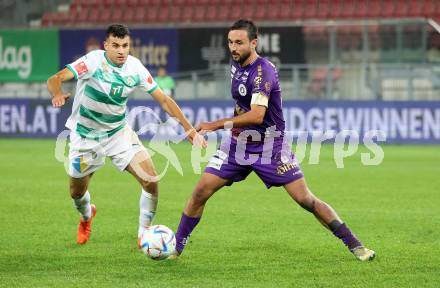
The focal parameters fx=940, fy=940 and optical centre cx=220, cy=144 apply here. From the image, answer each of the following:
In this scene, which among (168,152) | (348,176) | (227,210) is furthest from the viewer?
(168,152)

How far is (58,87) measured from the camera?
27.5 feet

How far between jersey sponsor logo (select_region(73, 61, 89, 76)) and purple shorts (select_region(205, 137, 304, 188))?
155cm

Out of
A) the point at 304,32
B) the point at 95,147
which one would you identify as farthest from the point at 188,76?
the point at 95,147

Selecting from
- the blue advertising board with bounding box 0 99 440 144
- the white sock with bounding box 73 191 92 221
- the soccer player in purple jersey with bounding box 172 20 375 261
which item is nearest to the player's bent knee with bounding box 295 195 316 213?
the soccer player in purple jersey with bounding box 172 20 375 261

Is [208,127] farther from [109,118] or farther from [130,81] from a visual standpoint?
[109,118]

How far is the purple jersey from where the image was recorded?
8.17 m

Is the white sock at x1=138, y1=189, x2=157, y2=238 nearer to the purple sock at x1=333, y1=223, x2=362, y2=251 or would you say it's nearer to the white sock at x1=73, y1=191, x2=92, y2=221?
the white sock at x1=73, y1=191, x2=92, y2=221

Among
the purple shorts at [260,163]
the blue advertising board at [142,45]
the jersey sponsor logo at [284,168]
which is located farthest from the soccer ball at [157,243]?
the blue advertising board at [142,45]

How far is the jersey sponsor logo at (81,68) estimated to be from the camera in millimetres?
8859

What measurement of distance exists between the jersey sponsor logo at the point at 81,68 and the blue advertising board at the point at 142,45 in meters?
19.2

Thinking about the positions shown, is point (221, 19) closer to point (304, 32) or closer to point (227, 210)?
point (304, 32)

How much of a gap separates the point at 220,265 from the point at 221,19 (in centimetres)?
2293

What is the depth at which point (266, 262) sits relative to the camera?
8.55 m

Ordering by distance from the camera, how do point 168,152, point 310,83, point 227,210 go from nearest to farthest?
point 227,210 < point 168,152 < point 310,83
